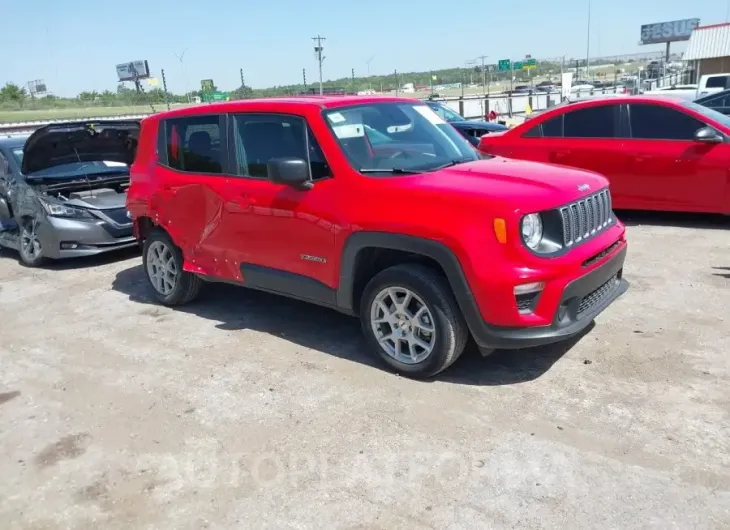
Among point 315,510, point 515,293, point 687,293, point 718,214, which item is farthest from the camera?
point 718,214

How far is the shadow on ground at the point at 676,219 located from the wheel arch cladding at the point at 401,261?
5228 mm

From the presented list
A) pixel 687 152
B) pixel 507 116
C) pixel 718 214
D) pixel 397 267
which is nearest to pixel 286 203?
pixel 397 267

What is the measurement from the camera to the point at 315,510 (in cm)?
309

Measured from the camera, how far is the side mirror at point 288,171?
448cm

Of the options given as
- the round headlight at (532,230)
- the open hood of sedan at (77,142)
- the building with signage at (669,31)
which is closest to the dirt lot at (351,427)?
the round headlight at (532,230)

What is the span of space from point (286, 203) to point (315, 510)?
92.1 inches

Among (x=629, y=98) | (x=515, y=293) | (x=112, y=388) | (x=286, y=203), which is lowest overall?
(x=112, y=388)

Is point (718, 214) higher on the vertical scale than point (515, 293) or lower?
lower

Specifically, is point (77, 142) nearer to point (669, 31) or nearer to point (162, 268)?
point (162, 268)

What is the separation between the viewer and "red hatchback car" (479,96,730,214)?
25.1 ft

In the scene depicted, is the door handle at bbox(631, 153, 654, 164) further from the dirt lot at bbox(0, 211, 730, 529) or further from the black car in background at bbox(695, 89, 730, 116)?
the black car in background at bbox(695, 89, 730, 116)

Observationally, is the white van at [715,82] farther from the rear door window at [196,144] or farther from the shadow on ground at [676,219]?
the rear door window at [196,144]

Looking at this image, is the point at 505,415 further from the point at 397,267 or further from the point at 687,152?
the point at 687,152

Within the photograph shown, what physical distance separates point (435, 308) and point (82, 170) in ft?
21.2
